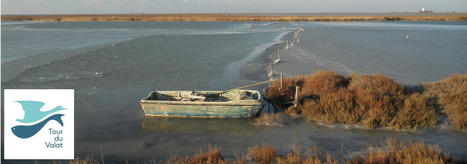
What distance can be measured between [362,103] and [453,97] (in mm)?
3203

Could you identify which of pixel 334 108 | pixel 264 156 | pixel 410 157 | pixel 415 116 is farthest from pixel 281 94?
pixel 410 157

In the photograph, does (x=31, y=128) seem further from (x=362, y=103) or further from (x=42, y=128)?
(x=362, y=103)

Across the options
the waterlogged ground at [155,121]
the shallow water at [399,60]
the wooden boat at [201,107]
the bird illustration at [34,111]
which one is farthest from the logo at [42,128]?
the shallow water at [399,60]

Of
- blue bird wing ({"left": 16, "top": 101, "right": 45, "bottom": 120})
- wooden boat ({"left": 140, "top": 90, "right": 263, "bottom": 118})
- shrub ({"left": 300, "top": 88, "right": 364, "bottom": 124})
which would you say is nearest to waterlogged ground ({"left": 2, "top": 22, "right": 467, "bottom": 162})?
wooden boat ({"left": 140, "top": 90, "right": 263, "bottom": 118})

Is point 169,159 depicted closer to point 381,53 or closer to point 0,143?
point 0,143

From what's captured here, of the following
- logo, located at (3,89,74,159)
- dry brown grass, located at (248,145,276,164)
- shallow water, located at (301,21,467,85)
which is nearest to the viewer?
dry brown grass, located at (248,145,276,164)

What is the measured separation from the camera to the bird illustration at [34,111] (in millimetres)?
8398

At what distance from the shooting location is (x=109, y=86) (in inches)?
603

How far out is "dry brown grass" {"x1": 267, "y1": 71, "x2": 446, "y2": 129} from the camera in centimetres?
992

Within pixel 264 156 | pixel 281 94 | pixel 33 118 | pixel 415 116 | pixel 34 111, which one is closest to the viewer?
pixel 264 156

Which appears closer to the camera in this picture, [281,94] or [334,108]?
[334,108]

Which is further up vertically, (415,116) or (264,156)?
(415,116)

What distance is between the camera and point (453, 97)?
437 inches

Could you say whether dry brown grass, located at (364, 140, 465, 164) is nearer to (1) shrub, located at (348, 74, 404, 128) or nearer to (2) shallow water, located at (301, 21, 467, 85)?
(1) shrub, located at (348, 74, 404, 128)
